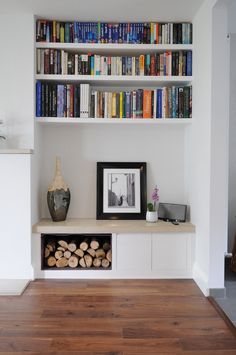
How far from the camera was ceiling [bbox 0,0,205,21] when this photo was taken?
2854 millimetres

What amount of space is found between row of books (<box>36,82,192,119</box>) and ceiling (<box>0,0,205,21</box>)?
2.07ft

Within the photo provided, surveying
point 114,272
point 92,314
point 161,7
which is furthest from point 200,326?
point 161,7

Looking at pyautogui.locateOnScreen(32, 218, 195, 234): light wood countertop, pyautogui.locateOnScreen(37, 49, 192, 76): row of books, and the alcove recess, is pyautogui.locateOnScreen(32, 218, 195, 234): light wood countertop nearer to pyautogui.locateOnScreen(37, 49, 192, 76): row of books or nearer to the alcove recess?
the alcove recess

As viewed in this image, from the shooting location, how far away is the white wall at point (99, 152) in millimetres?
3500

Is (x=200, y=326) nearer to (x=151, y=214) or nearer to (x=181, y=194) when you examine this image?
(x=151, y=214)

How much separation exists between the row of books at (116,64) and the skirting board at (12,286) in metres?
1.96

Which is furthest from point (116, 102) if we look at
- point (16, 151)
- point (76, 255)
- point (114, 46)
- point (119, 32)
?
point (76, 255)

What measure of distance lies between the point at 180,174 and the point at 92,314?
174 cm

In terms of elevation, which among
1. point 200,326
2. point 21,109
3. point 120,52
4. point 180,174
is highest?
point 120,52

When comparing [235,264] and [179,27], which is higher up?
[179,27]

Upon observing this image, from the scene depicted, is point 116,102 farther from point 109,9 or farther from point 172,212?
point 172,212

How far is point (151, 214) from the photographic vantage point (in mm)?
3277

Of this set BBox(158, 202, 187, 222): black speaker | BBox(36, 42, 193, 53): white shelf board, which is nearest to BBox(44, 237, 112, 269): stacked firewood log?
BBox(158, 202, 187, 222): black speaker

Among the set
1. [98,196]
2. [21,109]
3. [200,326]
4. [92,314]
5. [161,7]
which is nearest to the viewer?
[200,326]
